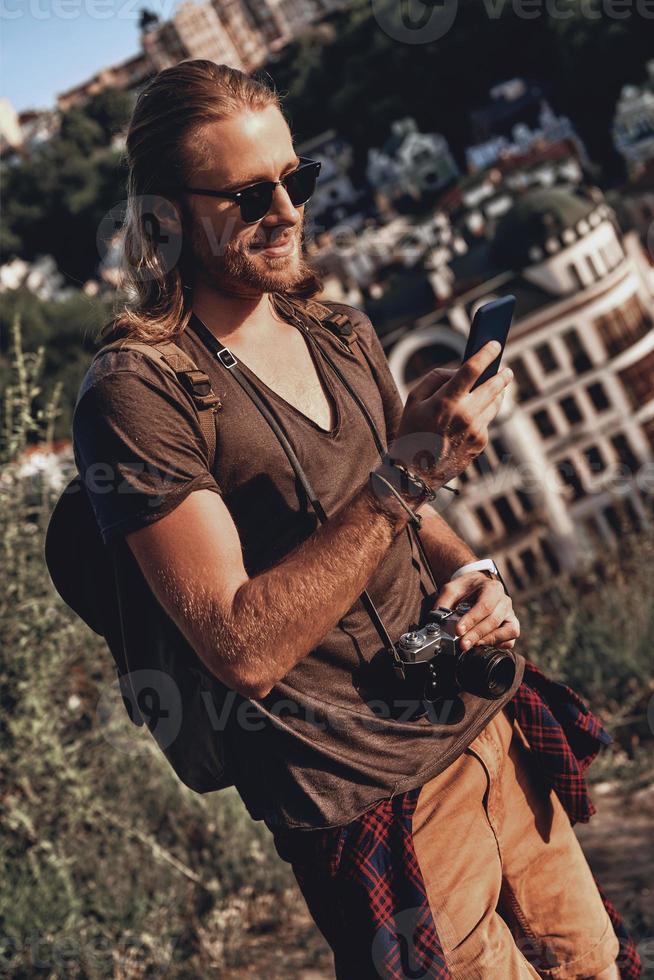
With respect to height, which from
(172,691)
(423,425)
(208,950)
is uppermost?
(423,425)

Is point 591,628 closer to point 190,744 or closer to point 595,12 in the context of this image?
point 190,744

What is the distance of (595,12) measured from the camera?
42.5 metres

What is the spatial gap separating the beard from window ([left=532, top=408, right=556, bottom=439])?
29.7 m

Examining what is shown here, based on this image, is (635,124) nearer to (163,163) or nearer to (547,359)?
(547,359)

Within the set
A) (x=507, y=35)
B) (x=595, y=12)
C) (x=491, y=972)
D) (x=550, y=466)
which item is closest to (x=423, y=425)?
(x=491, y=972)

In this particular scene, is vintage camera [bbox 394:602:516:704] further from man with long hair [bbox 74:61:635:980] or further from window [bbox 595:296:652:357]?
window [bbox 595:296:652:357]

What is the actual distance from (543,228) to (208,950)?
94.2 feet

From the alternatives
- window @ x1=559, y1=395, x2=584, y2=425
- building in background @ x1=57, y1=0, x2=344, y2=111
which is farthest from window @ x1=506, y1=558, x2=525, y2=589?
building in background @ x1=57, y1=0, x2=344, y2=111

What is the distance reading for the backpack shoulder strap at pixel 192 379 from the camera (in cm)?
188

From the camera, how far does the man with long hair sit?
1785 mm

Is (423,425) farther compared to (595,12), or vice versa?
(595,12)

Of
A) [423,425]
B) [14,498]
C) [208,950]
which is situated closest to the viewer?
[423,425]

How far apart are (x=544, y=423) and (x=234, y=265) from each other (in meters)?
30.1

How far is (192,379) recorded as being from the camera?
1.88 meters
